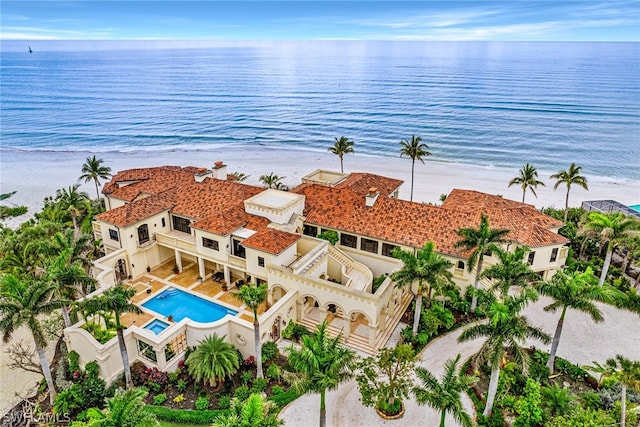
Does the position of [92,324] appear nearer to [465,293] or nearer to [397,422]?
[397,422]

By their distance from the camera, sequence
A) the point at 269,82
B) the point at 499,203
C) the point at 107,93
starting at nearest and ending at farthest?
the point at 499,203 < the point at 107,93 < the point at 269,82

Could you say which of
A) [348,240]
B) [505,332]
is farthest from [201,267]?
[505,332]

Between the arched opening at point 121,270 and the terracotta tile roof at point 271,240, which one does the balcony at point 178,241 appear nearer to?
the arched opening at point 121,270

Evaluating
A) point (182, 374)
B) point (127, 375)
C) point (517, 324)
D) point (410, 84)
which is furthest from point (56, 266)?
point (410, 84)

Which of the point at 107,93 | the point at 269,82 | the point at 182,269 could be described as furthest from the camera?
the point at 269,82

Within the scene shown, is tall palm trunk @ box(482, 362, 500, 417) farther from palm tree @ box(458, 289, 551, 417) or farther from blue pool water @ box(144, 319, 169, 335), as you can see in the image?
blue pool water @ box(144, 319, 169, 335)

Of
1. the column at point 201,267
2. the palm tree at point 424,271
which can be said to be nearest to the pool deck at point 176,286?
the column at point 201,267

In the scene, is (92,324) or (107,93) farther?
(107,93)

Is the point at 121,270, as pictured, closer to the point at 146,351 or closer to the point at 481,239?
the point at 146,351
